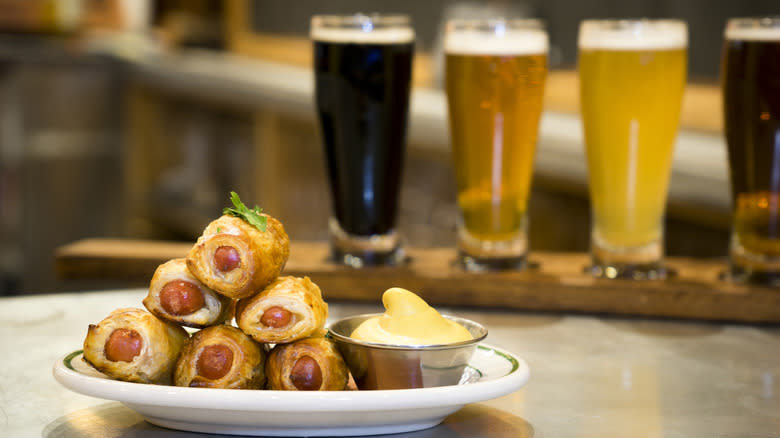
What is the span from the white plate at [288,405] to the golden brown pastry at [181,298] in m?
0.07

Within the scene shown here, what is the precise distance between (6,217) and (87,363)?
3.93 meters

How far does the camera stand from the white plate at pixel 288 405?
24.9 inches

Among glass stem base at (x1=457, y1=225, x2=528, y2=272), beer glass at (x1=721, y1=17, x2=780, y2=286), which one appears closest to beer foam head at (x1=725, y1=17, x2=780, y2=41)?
beer glass at (x1=721, y1=17, x2=780, y2=286)

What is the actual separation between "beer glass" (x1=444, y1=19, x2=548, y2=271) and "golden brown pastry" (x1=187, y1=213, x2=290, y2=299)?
0.52 m

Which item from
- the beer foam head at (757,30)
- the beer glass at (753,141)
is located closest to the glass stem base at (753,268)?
the beer glass at (753,141)

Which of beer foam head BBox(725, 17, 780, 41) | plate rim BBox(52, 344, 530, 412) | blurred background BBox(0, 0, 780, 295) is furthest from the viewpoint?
blurred background BBox(0, 0, 780, 295)

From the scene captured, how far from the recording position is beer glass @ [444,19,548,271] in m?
1.17

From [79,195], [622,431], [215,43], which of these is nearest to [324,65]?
[622,431]

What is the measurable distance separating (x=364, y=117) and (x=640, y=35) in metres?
0.34

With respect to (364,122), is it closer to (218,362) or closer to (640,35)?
(640,35)

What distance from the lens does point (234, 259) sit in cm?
69

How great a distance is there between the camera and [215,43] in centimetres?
437

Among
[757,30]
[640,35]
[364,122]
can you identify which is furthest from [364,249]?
[757,30]

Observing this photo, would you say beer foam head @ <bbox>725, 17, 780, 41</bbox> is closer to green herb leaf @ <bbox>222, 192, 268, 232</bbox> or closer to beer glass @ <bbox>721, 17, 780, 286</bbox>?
beer glass @ <bbox>721, 17, 780, 286</bbox>
